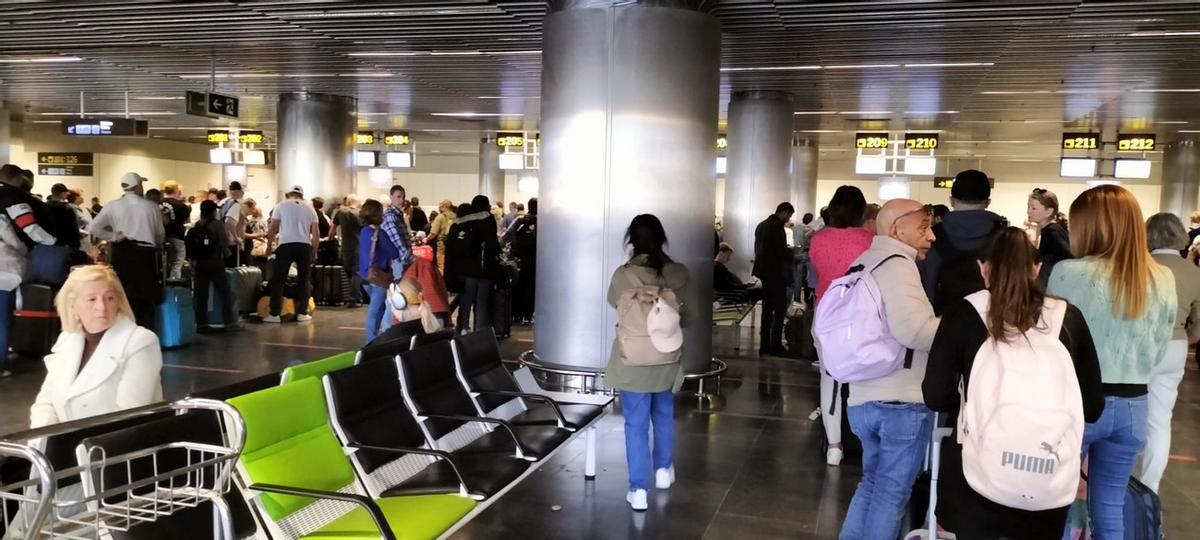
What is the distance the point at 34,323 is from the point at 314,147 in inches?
309

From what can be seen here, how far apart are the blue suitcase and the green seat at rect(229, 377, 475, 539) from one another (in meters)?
7.26

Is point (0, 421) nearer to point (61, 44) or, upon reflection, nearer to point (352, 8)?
point (352, 8)

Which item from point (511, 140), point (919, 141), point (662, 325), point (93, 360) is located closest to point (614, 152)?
point (662, 325)

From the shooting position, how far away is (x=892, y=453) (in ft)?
12.1

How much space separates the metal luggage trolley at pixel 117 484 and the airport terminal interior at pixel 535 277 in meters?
0.01

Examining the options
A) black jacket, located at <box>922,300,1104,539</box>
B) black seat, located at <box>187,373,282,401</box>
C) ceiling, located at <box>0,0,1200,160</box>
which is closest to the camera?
black jacket, located at <box>922,300,1104,539</box>

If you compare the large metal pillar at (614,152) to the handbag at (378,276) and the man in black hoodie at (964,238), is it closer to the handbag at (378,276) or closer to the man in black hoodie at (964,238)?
the handbag at (378,276)

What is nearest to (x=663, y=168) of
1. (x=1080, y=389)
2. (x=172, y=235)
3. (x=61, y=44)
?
(x=1080, y=389)

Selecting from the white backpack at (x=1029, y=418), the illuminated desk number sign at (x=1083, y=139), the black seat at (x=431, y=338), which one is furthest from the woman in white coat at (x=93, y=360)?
the illuminated desk number sign at (x=1083, y=139)

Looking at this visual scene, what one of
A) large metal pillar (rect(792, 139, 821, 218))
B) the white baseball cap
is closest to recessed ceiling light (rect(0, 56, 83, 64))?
the white baseball cap

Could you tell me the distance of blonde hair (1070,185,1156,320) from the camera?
352 cm

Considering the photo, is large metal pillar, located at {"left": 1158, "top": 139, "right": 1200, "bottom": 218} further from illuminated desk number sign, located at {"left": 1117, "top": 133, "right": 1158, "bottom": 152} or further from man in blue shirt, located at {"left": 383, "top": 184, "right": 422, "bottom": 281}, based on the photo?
man in blue shirt, located at {"left": 383, "top": 184, "right": 422, "bottom": 281}

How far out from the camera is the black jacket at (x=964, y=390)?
2.88 m

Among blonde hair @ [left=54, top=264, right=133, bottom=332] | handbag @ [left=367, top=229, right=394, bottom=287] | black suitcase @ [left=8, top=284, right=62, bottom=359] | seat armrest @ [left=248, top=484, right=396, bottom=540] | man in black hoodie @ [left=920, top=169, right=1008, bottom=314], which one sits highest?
man in black hoodie @ [left=920, top=169, right=1008, bottom=314]
